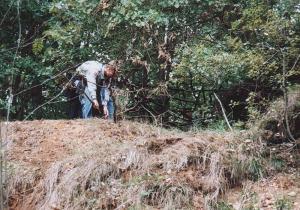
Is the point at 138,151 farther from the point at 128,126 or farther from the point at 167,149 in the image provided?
the point at 128,126

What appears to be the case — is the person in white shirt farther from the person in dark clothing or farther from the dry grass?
the dry grass

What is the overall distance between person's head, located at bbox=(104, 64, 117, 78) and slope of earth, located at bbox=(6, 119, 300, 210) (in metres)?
1.49

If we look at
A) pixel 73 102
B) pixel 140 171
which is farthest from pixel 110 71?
pixel 140 171

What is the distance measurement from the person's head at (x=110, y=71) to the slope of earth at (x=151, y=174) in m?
1.49

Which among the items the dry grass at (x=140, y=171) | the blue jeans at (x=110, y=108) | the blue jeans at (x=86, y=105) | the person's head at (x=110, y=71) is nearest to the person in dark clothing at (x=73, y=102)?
the blue jeans at (x=86, y=105)

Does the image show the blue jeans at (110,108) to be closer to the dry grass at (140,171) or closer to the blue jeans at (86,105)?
the blue jeans at (86,105)

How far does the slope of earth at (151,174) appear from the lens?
5449mm

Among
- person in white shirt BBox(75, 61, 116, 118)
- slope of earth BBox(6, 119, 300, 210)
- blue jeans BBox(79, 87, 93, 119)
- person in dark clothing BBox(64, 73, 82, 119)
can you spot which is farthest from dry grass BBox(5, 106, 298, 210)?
person in dark clothing BBox(64, 73, 82, 119)

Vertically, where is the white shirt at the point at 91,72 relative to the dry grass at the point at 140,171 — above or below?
above

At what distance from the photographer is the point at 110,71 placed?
25.9 feet

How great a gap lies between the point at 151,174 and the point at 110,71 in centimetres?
259

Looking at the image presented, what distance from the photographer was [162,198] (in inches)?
214

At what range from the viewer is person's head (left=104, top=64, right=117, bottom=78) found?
786 centimetres

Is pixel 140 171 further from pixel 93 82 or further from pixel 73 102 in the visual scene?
pixel 73 102
